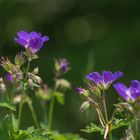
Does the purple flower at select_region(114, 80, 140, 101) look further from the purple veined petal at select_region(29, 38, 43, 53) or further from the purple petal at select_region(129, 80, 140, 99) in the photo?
the purple veined petal at select_region(29, 38, 43, 53)

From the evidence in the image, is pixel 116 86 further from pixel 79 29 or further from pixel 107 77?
pixel 79 29

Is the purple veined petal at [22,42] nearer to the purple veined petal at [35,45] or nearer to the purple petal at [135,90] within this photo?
the purple veined petal at [35,45]

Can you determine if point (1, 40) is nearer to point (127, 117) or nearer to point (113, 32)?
point (113, 32)

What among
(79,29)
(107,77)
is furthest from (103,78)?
(79,29)

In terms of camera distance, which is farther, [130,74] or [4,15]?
[4,15]

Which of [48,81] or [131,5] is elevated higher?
[131,5]

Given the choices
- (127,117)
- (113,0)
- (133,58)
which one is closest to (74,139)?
(127,117)
